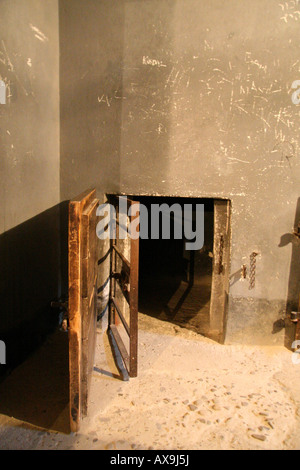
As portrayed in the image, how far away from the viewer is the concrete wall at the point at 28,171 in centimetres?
286

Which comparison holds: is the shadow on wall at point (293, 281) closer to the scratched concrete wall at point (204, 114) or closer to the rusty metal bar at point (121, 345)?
the scratched concrete wall at point (204, 114)

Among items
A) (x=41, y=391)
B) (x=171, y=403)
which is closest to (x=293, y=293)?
(x=171, y=403)

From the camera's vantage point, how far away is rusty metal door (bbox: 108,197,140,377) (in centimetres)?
287

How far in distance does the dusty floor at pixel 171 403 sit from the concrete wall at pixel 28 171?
60 cm

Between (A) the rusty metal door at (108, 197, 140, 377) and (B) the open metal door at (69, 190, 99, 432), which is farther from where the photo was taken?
(A) the rusty metal door at (108, 197, 140, 377)

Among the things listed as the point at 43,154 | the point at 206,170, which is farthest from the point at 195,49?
the point at 43,154

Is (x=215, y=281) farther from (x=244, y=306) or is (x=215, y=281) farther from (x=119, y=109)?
(x=119, y=109)

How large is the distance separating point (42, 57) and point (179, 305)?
12.2 ft

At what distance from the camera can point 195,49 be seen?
339 centimetres

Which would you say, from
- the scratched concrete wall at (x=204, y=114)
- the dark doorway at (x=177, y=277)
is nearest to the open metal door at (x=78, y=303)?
the scratched concrete wall at (x=204, y=114)

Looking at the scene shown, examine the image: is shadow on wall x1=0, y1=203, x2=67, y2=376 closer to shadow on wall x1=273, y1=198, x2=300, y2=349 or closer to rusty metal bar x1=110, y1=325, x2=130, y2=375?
rusty metal bar x1=110, y1=325, x2=130, y2=375

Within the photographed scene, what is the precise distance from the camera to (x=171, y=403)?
2752mm

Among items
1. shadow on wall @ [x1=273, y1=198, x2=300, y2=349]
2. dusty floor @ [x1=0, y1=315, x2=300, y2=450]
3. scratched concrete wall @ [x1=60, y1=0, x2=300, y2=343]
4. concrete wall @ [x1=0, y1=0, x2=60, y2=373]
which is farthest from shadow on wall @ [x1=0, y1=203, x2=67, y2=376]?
shadow on wall @ [x1=273, y1=198, x2=300, y2=349]

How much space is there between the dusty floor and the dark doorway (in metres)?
0.81
